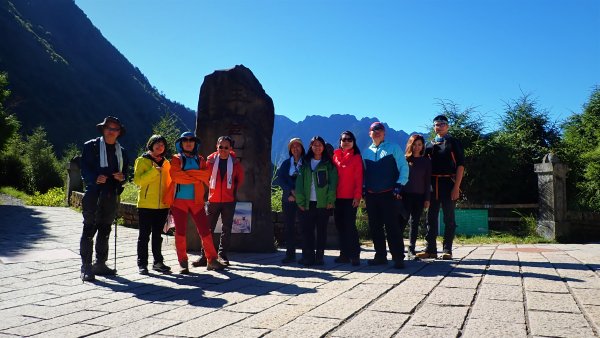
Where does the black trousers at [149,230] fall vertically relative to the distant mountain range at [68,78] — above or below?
below

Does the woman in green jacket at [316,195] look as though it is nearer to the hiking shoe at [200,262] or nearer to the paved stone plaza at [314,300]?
the paved stone plaza at [314,300]

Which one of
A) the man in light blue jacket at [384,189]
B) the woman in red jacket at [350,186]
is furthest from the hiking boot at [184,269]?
the man in light blue jacket at [384,189]

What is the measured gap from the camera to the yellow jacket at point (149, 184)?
5.34 meters

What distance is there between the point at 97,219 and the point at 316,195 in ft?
8.48

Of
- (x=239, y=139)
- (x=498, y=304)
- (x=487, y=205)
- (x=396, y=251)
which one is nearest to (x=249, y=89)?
(x=239, y=139)

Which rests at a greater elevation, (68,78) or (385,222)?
(68,78)

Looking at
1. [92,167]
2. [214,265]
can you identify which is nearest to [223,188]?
[214,265]

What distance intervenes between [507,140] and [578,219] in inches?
115

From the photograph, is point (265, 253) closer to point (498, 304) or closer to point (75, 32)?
point (498, 304)

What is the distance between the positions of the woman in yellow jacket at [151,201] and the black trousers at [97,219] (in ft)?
1.11

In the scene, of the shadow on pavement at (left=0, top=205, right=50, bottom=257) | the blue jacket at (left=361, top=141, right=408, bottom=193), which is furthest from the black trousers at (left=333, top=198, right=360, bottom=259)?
the shadow on pavement at (left=0, top=205, right=50, bottom=257)

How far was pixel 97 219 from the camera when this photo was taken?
505 cm

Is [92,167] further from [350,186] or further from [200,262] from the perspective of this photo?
[350,186]

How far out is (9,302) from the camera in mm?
3834
